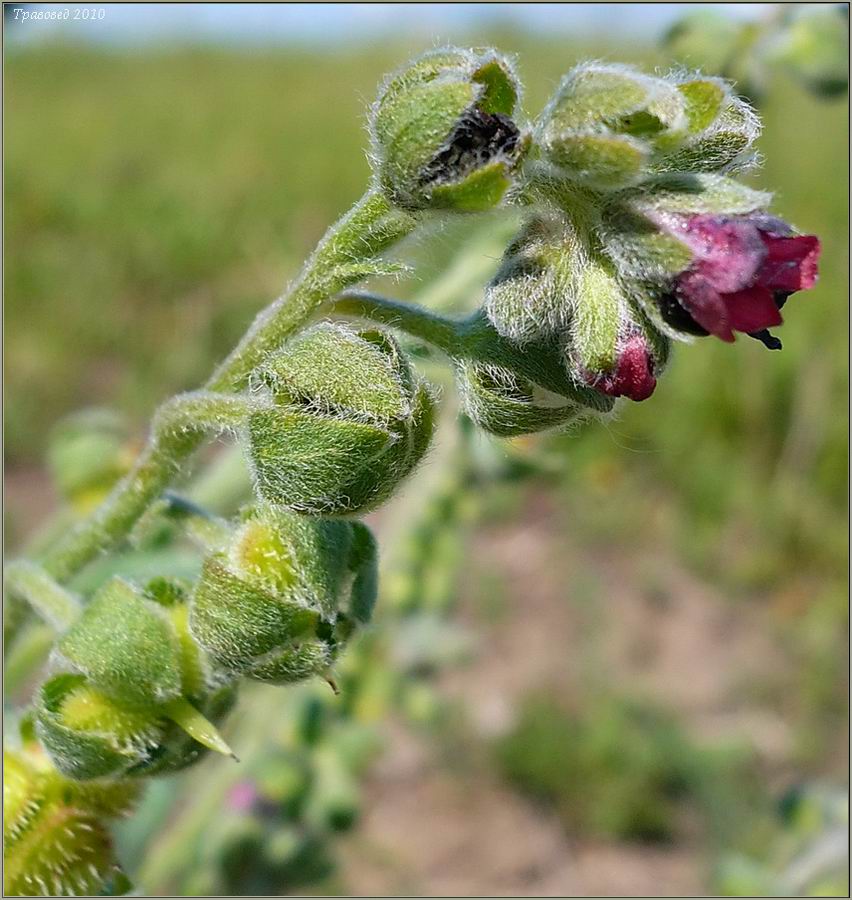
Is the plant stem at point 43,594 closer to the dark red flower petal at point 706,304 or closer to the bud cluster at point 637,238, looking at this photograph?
the bud cluster at point 637,238

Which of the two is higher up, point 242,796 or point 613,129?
point 613,129

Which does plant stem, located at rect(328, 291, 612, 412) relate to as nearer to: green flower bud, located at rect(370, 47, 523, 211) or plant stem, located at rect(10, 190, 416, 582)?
plant stem, located at rect(10, 190, 416, 582)

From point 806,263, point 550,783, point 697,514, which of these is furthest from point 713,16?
point 697,514

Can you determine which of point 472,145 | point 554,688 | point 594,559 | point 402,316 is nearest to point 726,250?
point 472,145

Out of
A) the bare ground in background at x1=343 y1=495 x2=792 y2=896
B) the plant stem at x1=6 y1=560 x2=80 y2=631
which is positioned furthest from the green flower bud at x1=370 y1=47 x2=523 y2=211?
the bare ground in background at x1=343 y1=495 x2=792 y2=896

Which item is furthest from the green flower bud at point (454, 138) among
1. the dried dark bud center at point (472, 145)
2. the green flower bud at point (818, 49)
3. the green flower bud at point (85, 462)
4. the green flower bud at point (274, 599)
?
the green flower bud at point (818, 49)

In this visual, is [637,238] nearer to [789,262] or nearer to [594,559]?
[789,262]

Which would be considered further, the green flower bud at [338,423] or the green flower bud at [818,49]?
the green flower bud at [818,49]
